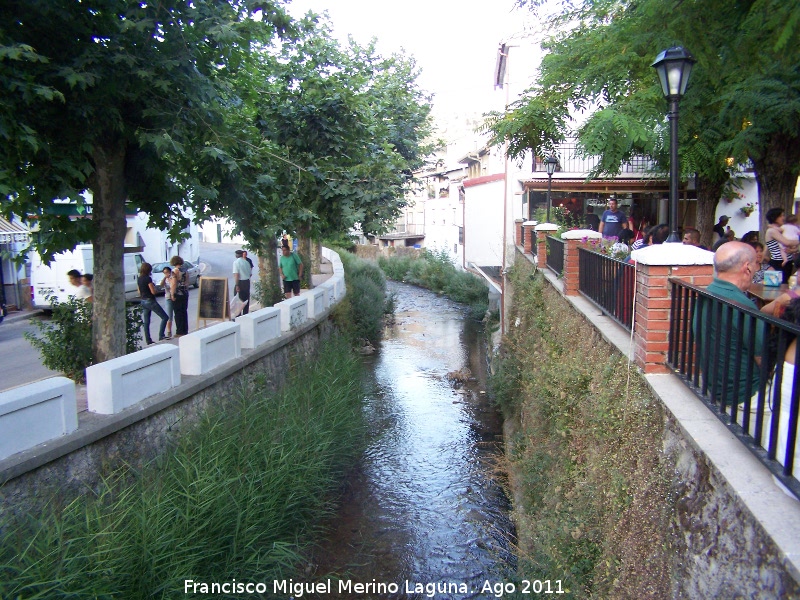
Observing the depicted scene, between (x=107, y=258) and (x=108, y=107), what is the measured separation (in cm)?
175

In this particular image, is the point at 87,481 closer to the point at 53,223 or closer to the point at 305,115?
the point at 53,223

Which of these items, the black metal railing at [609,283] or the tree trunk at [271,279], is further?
the tree trunk at [271,279]

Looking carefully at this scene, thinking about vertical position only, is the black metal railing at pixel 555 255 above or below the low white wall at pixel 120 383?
above

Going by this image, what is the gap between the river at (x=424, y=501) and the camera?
22.2ft

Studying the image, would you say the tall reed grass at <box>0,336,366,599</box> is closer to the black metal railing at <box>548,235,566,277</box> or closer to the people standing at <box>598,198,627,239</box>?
the black metal railing at <box>548,235,566,277</box>

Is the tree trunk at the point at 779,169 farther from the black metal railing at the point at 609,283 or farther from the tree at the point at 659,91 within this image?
the black metal railing at the point at 609,283

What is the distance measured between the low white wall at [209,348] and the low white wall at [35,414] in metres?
2.29

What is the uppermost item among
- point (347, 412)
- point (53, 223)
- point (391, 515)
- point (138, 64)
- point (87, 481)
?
point (138, 64)

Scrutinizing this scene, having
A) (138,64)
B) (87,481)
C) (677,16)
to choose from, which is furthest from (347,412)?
(677,16)

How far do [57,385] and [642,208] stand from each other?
56.6 feet

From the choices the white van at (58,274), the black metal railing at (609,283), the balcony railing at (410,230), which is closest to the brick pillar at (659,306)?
the black metal railing at (609,283)

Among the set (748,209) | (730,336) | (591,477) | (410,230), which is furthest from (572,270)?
(410,230)

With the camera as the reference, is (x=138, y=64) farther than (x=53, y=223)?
No

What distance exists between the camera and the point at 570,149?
57.7 feet
